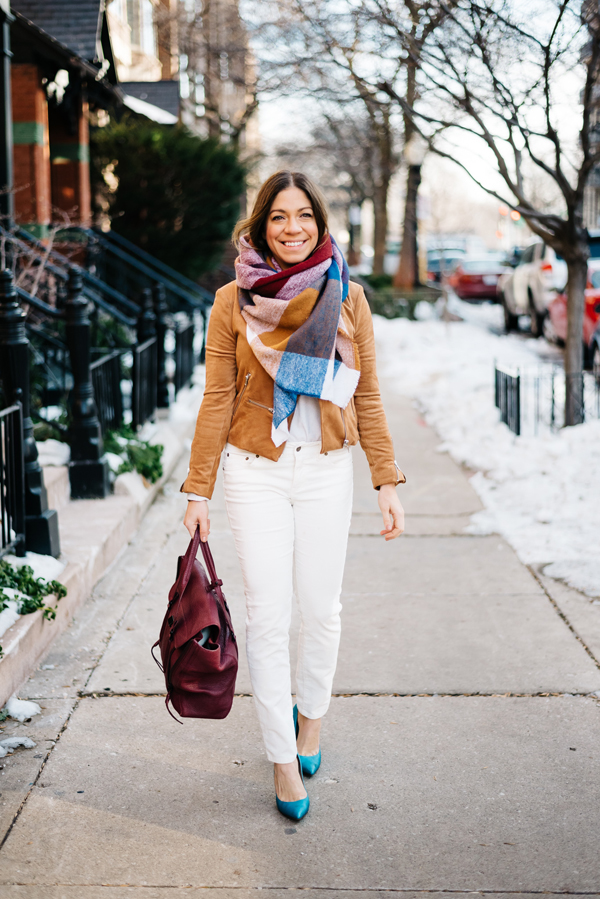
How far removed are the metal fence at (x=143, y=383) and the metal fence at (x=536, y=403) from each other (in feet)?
10.2

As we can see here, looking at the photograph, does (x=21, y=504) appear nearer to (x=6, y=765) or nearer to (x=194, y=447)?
(x=6, y=765)

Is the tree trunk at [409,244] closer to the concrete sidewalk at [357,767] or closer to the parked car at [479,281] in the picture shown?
the parked car at [479,281]

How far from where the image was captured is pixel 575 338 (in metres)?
8.72

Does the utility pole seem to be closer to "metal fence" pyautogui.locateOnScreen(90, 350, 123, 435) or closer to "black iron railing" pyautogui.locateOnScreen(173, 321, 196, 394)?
"black iron railing" pyautogui.locateOnScreen(173, 321, 196, 394)

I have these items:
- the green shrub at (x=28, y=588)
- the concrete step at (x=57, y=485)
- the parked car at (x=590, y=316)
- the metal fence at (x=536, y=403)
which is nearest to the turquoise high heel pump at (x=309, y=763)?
the green shrub at (x=28, y=588)

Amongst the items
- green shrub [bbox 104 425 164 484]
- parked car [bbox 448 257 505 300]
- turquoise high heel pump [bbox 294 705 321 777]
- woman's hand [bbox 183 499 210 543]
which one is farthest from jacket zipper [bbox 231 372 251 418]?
parked car [bbox 448 257 505 300]

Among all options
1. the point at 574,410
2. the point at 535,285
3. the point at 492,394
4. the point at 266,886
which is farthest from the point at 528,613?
the point at 535,285

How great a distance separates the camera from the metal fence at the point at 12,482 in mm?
4289

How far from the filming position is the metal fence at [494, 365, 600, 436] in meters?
8.30

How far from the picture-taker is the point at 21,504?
4.43 m

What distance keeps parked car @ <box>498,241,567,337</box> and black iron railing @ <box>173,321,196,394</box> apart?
660 centimetres

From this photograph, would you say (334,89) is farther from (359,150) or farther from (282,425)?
(359,150)

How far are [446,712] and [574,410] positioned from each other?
5378 millimetres

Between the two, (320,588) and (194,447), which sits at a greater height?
(194,447)
